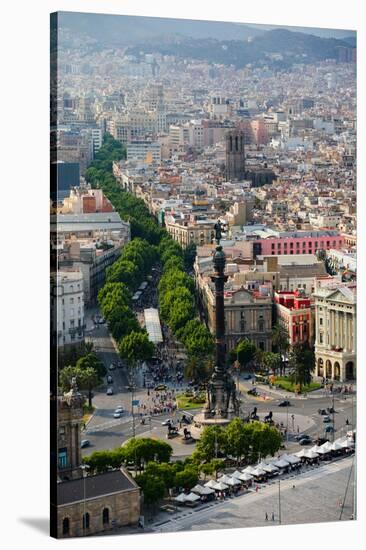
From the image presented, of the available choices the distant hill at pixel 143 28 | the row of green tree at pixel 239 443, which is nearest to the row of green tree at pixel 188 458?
the row of green tree at pixel 239 443

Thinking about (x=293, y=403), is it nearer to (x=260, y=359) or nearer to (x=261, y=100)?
(x=260, y=359)

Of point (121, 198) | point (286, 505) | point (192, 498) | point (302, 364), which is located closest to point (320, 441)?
point (302, 364)

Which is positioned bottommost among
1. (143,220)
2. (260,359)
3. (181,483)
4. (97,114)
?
(181,483)

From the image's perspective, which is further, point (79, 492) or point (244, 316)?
point (244, 316)

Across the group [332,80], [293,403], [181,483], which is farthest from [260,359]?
[332,80]

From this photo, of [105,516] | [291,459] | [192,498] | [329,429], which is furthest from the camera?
[329,429]

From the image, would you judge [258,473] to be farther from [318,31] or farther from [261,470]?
[318,31]

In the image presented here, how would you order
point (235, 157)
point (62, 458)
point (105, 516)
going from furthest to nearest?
point (235, 157), point (62, 458), point (105, 516)
